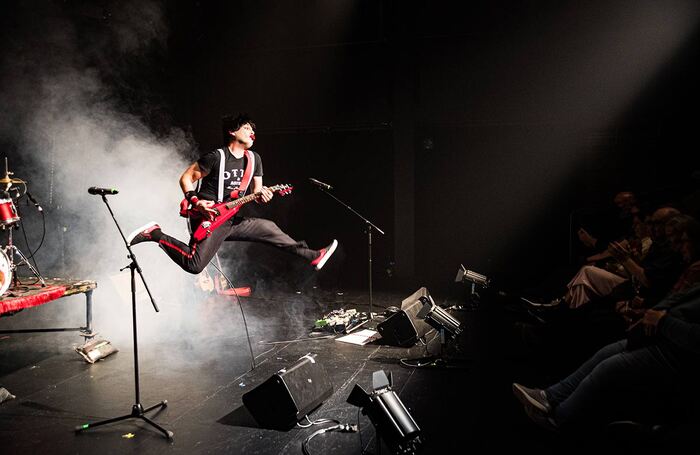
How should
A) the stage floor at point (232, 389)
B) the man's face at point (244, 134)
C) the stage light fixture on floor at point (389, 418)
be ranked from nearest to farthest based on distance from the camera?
1. the stage light fixture on floor at point (389, 418)
2. the stage floor at point (232, 389)
3. the man's face at point (244, 134)

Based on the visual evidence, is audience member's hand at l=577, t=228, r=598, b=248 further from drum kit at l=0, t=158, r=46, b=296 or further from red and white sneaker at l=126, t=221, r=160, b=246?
drum kit at l=0, t=158, r=46, b=296

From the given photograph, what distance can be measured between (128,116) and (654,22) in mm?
8032

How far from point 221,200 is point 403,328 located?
86.0 inches

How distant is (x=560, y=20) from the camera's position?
300 inches

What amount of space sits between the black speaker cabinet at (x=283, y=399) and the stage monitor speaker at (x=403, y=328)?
1.64 m

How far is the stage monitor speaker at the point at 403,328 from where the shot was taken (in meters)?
4.87

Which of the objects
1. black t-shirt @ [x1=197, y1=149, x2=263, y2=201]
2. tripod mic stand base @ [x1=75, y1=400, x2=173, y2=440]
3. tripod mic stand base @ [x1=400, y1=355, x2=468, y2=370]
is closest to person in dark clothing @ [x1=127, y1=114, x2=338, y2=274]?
black t-shirt @ [x1=197, y1=149, x2=263, y2=201]

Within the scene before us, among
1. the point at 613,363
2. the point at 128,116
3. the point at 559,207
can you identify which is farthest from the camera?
the point at 559,207

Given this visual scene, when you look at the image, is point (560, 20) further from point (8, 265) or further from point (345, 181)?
point (8, 265)

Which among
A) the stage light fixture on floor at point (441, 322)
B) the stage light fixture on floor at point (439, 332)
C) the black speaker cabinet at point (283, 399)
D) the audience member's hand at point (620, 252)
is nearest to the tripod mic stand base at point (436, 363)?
the stage light fixture on floor at point (439, 332)

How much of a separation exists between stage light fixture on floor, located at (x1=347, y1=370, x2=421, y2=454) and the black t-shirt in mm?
2521

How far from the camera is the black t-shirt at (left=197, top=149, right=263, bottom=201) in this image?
4285 mm

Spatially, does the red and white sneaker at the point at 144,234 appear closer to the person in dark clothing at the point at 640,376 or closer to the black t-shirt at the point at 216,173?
the black t-shirt at the point at 216,173

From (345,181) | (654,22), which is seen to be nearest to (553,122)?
(654,22)
